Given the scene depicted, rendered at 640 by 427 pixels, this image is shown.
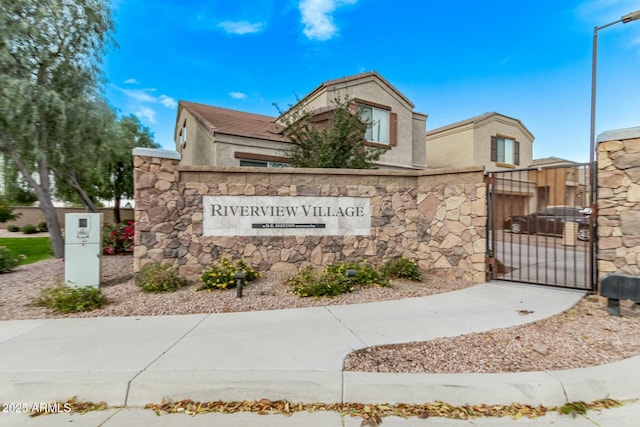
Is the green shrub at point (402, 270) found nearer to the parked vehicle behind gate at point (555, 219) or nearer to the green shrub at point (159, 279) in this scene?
the parked vehicle behind gate at point (555, 219)

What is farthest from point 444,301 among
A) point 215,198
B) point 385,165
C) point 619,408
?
point 385,165

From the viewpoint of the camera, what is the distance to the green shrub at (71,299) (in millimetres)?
5023

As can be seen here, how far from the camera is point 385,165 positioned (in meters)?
14.5

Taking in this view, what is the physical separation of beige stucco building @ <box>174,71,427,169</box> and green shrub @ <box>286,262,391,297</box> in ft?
20.1

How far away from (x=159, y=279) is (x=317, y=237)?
3344 millimetres

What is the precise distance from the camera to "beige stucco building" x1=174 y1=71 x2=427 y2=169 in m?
12.3

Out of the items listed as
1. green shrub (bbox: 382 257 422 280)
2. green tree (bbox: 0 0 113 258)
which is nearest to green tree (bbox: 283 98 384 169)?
green shrub (bbox: 382 257 422 280)

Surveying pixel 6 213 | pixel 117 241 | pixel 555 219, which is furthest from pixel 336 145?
pixel 6 213

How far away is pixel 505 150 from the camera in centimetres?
2219

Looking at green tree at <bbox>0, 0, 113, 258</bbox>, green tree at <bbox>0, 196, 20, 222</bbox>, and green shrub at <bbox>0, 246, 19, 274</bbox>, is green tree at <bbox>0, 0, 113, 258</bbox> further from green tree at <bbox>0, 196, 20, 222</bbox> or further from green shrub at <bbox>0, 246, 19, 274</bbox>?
green tree at <bbox>0, 196, 20, 222</bbox>

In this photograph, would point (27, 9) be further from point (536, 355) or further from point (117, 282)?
point (536, 355)

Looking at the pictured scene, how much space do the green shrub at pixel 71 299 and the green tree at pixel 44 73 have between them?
→ 16.7ft

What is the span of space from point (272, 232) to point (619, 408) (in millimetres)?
5830

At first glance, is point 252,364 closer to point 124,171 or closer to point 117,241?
point 117,241
